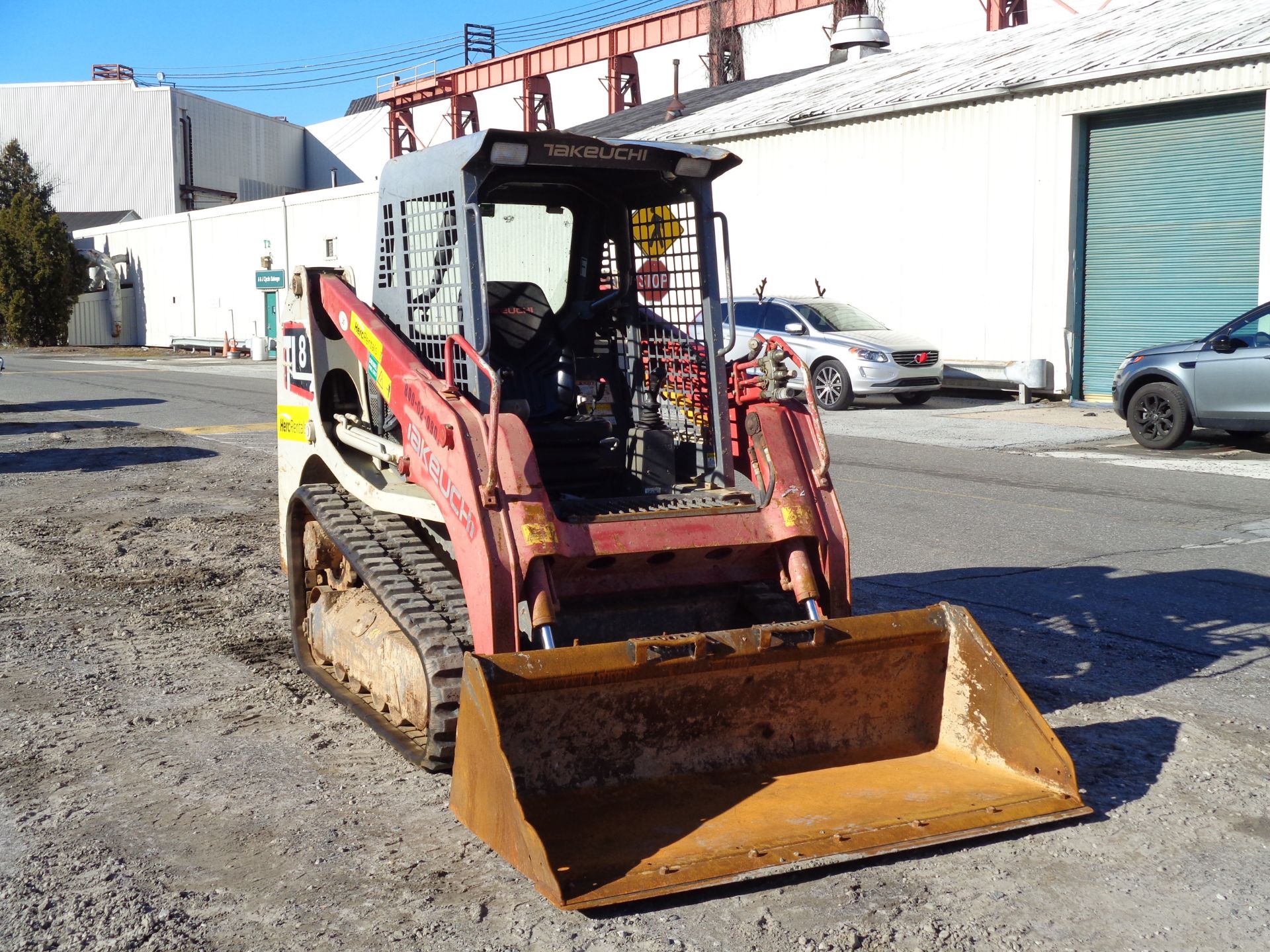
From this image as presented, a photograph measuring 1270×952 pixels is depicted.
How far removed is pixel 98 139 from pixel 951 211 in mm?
49234

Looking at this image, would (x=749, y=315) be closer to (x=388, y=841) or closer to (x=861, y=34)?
(x=861, y=34)

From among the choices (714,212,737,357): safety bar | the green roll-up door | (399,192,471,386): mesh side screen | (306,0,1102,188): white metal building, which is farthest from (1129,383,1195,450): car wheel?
(306,0,1102,188): white metal building

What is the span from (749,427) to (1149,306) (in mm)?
16959

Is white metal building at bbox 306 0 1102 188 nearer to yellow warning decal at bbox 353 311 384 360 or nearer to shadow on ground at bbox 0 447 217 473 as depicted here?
shadow on ground at bbox 0 447 217 473

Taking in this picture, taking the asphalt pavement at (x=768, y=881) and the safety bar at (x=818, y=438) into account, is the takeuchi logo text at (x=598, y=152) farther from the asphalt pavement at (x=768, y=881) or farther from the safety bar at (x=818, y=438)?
the asphalt pavement at (x=768, y=881)

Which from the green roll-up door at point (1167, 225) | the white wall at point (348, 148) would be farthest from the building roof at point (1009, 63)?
the white wall at point (348, 148)

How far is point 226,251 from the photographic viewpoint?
42750 mm

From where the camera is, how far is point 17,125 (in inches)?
2421

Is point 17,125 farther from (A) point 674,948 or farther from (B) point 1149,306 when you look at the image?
(A) point 674,948

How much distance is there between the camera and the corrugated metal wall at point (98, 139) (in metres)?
59.4

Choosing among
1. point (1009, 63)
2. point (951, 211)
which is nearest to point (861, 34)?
point (1009, 63)

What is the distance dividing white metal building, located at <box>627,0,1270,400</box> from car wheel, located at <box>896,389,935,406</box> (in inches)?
62.0

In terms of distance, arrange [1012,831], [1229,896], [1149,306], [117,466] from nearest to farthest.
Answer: [1229,896] → [1012,831] → [117,466] → [1149,306]

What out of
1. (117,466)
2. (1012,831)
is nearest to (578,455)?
(1012,831)
